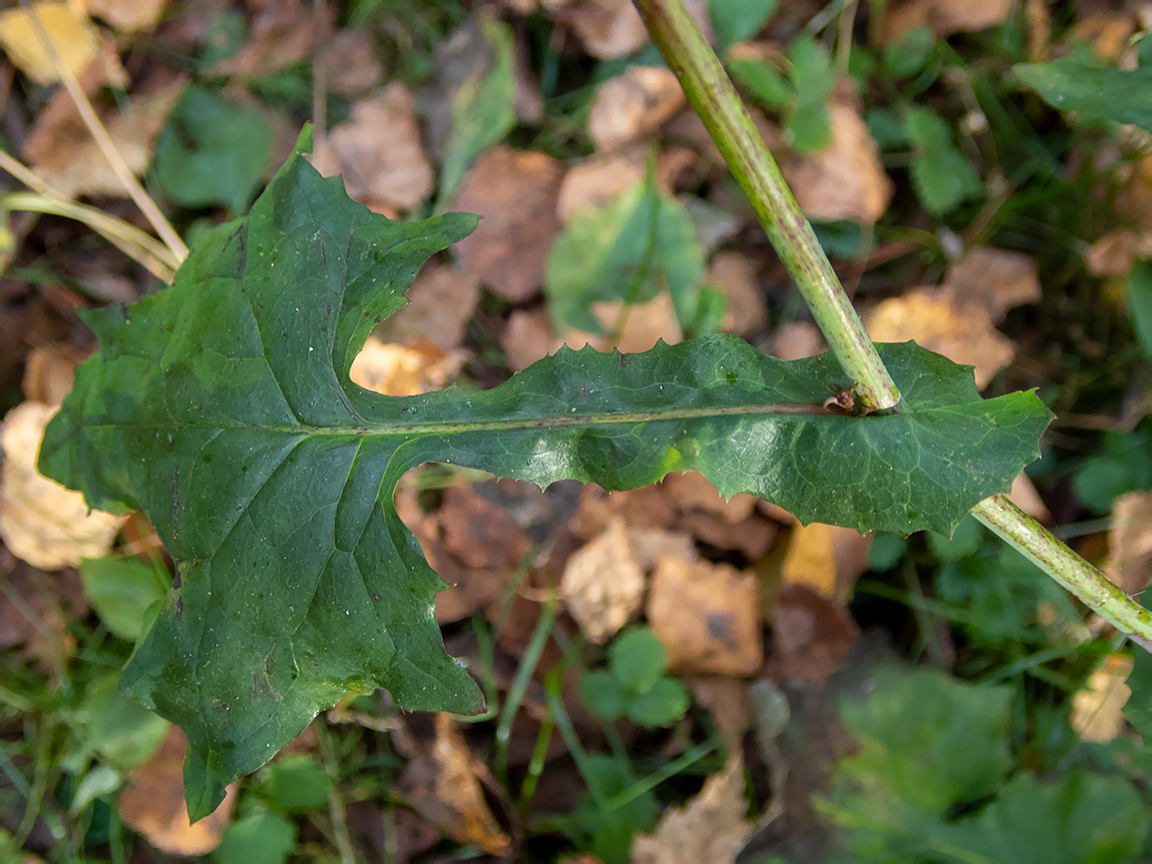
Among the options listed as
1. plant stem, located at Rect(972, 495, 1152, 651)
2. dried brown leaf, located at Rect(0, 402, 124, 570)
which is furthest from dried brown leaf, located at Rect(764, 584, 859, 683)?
dried brown leaf, located at Rect(0, 402, 124, 570)

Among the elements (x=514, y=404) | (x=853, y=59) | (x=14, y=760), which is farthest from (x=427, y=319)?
(x=14, y=760)

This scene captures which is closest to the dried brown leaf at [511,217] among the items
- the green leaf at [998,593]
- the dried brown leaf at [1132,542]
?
the green leaf at [998,593]

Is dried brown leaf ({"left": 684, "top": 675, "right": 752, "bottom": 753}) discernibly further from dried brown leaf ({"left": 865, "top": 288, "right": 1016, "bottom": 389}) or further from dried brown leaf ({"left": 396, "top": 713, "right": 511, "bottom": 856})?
dried brown leaf ({"left": 865, "top": 288, "right": 1016, "bottom": 389})

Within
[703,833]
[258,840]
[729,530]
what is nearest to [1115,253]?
[729,530]

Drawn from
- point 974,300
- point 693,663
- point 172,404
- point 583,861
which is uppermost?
point 172,404

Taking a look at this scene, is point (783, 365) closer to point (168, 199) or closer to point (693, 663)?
point (693, 663)

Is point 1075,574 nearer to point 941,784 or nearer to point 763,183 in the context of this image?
point 763,183
